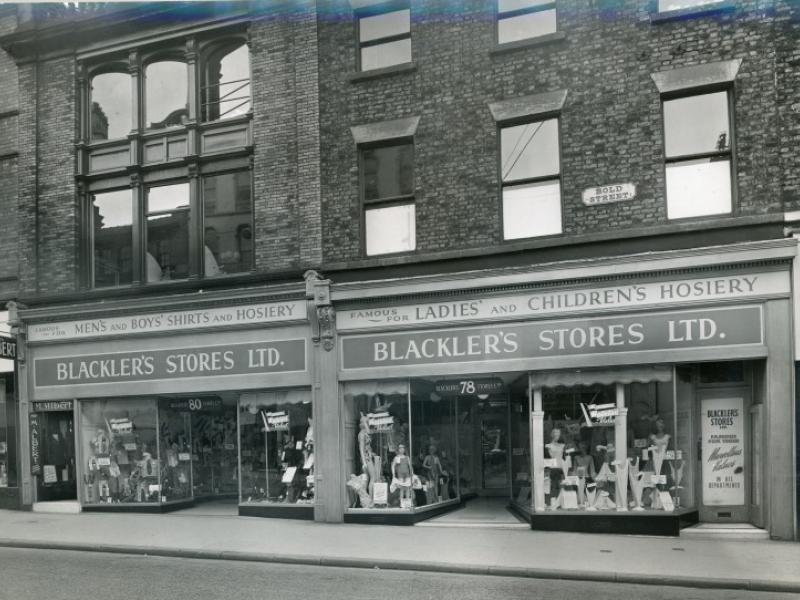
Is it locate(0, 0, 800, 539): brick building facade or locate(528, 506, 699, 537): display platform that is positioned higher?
locate(0, 0, 800, 539): brick building facade

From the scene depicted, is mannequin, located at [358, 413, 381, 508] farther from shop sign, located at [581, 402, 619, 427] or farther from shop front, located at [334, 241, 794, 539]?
shop sign, located at [581, 402, 619, 427]

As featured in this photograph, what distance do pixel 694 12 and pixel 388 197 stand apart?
243 inches

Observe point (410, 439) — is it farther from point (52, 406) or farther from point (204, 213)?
point (52, 406)

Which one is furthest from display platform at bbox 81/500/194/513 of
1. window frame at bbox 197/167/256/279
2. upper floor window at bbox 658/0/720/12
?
upper floor window at bbox 658/0/720/12

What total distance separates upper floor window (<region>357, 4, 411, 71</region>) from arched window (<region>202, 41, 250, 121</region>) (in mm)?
2636

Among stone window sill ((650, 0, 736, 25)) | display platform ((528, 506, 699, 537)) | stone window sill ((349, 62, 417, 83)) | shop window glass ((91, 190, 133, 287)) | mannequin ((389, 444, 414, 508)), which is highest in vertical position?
stone window sill ((650, 0, 736, 25))

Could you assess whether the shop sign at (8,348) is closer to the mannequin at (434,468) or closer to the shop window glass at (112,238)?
the shop window glass at (112,238)

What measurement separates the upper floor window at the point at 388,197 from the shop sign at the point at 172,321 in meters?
2.01

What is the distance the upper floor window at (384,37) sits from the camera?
50.2 feet

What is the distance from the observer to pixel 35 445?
57.2ft

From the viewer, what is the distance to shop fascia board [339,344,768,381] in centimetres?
1259

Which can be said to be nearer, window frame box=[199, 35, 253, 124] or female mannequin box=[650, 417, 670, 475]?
female mannequin box=[650, 417, 670, 475]

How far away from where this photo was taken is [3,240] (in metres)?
18.2

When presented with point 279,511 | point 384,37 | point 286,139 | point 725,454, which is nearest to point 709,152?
point 725,454
